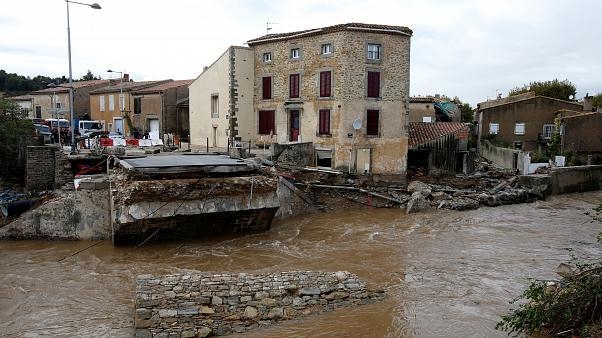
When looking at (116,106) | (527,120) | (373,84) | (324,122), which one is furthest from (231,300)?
(527,120)

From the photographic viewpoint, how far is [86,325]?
11125mm

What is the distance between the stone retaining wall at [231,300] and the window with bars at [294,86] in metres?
18.7

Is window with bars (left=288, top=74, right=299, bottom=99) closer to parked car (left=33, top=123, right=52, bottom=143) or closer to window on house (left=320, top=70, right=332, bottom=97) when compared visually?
window on house (left=320, top=70, right=332, bottom=97)

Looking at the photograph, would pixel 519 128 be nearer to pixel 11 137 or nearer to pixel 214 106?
pixel 214 106

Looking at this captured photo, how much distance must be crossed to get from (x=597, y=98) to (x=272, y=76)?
3640cm

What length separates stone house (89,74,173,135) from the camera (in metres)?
→ 40.7

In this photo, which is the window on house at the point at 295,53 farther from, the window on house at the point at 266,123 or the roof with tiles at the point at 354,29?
the window on house at the point at 266,123

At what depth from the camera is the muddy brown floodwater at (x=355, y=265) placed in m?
11.1

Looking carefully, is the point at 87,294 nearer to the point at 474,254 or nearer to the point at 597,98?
the point at 474,254

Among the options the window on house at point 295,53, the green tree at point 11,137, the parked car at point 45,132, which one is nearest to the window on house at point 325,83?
the window on house at point 295,53

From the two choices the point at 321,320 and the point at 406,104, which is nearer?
the point at 321,320

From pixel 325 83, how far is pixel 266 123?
5.16 meters

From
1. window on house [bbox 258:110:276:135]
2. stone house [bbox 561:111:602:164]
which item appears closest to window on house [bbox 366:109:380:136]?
window on house [bbox 258:110:276:135]

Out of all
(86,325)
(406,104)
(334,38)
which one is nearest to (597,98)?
(406,104)
